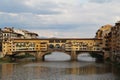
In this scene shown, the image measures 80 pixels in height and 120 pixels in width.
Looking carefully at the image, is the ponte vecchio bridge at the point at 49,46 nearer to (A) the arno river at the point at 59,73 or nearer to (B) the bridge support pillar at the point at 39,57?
(B) the bridge support pillar at the point at 39,57

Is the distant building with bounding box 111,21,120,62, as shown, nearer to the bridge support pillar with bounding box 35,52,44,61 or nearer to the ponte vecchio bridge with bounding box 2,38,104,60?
the ponte vecchio bridge with bounding box 2,38,104,60

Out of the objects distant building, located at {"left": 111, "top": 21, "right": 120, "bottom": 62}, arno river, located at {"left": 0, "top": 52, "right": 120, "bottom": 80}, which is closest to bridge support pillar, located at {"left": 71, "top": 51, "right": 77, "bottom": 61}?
distant building, located at {"left": 111, "top": 21, "right": 120, "bottom": 62}

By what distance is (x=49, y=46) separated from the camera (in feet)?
349

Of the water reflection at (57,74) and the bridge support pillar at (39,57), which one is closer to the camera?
the water reflection at (57,74)

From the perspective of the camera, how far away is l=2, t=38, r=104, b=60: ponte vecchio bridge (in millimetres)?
99875

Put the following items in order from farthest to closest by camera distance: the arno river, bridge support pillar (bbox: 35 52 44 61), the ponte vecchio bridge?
the ponte vecchio bridge, bridge support pillar (bbox: 35 52 44 61), the arno river

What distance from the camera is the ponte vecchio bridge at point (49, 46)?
99875 millimetres

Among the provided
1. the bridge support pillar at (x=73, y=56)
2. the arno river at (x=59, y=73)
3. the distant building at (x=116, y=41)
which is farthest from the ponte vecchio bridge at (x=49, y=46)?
the arno river at (x=59, y=73)

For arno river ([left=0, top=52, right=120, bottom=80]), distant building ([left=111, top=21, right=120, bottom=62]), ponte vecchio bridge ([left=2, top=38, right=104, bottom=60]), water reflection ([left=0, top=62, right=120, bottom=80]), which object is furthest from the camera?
ponte vecchio bridge ([left=2, top=38, right=104, bottom=60])

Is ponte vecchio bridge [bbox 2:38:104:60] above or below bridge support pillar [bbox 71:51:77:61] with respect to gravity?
above

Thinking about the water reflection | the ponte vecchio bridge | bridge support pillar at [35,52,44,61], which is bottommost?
the water reflection

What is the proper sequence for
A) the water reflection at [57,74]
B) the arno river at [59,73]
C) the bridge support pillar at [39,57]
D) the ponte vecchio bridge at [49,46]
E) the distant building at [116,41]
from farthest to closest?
the ponte vecchio bridge at [49,46]
the bridge support pillar at [39,57]
the distant building at [116,41]
the arno river at [59,73]
the water reflection at [57,74]

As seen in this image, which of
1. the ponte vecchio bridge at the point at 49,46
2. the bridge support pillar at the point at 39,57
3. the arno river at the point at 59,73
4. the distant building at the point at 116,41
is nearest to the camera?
the arno river at the point at 59,73

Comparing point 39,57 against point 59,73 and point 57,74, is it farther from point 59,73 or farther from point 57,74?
point 57,74
